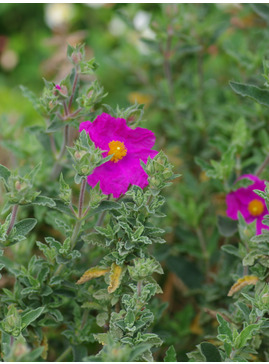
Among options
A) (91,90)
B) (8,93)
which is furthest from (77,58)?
(8,93)

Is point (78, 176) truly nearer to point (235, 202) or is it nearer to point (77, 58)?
point (77, 58)

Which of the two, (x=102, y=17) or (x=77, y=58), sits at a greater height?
(x=77, y=58)

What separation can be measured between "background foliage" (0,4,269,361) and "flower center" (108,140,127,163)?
0.33 feet

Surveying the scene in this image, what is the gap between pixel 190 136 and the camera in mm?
2066

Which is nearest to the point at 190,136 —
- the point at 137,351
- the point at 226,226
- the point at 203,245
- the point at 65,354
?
the point at 203,245

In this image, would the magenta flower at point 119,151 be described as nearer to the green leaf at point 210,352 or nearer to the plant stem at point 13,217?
the plant stem at point 13,217

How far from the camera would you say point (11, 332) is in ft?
3.72

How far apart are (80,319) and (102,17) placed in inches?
93.2

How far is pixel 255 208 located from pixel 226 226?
12cm

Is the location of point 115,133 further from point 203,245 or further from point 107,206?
point 203,245

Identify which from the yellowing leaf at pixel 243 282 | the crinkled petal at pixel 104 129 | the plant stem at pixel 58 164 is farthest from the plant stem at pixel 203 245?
the crinkled petal at pixel 104 129

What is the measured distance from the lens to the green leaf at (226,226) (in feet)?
4.99

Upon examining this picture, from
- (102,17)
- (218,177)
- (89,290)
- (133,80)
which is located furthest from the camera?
(102,17)

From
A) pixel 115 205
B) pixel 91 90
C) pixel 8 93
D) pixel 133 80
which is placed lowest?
pixel 8 93
